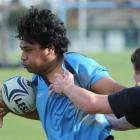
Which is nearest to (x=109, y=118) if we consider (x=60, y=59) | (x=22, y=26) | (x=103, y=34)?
(x=60, y=59)

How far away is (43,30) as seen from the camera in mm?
5195

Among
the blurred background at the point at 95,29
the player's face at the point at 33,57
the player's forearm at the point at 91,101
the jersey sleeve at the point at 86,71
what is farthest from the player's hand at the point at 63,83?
the blurred background at the point at 95,29

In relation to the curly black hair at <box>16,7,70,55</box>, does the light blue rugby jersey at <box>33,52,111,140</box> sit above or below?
below

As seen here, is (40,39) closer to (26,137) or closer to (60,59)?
(60,59)

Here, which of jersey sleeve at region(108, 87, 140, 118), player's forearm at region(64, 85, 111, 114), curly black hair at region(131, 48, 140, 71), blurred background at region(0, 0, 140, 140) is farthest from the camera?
blurred background at region(0, 0, 140, 140)

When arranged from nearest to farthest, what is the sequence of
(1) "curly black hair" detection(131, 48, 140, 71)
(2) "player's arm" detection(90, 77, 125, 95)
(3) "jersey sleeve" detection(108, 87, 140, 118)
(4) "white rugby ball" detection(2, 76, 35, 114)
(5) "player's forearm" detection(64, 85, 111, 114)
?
(3) "jersey sleeve" detection(108, 87, 140, 118) → (5) "player's forearm" detection(64, 85, 111, 114) → (1) "curly black hair" detection(131, 48, 140, 71) → (2) "player's arm" detection(90, 77, 125, 95) → (4) "white rugby ball" detection(2, 76, 35, 114)

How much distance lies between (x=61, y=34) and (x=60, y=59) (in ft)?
0.66

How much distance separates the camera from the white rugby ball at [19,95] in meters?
5.50

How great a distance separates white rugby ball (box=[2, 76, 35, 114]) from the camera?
5496mm

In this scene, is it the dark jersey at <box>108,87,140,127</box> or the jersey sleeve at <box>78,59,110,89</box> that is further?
the jersey sleeve at <box>78,59,110,89</box>

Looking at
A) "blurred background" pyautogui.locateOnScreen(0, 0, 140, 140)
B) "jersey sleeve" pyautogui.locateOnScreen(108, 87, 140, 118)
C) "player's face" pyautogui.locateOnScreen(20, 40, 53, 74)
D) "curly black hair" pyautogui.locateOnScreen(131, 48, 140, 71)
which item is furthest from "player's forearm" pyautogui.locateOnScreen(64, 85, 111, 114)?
"blurred background" pyautogui.locateOnScreen(0, 0, 140, 140)

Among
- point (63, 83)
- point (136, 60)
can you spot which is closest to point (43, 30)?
point (63, 83)

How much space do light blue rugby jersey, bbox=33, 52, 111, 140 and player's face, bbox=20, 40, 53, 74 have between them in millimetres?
154

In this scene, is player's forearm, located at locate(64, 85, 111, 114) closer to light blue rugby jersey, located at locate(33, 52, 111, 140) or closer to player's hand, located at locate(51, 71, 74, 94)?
player's hand, located at locate(51, 71, 74, 94)
